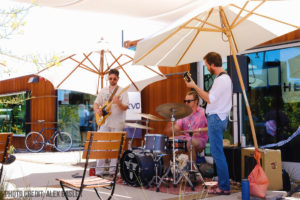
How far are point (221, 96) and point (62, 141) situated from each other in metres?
9.09

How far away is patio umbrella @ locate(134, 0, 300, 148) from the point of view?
4199 millimetres

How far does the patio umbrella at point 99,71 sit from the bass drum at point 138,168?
1.32 meters

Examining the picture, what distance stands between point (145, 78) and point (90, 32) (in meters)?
1.45

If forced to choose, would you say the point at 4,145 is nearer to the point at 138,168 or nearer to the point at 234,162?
the point at 138,168

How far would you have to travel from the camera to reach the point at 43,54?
2713 mm

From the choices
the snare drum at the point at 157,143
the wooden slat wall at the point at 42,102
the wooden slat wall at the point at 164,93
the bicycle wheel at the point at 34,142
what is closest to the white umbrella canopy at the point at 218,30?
the snare drum at the point at 157,143

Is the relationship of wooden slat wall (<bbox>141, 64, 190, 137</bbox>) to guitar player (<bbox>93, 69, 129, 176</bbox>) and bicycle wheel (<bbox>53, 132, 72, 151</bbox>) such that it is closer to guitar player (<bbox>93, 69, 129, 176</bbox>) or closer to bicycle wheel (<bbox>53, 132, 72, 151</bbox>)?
guitar player (<bbox>93, 69, 129, 176</bbox>)

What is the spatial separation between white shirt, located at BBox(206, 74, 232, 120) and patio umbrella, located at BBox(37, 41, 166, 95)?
2.04 meters

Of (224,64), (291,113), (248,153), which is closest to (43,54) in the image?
(248,153)

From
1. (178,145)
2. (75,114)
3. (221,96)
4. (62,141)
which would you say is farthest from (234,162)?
(75,114)

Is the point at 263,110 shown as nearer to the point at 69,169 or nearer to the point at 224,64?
the point at 224,64

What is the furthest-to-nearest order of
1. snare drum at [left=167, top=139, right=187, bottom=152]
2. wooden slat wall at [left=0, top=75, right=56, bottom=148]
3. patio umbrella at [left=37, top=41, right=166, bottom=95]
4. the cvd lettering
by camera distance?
wooden slat wall at [left=0, top=75, right=56, bottom=148] → the cvd lettering → patio umbrella at [left=37, top=41, right=166, bottom=95] → snare drum at [left=167, top=139, right=187, bottom=152]

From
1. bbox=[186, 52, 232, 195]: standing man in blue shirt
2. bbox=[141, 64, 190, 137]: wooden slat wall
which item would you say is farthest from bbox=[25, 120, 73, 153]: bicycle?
bbox=[186, 52, 232, 195]: standing man in blue shirt

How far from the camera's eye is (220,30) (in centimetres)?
483
